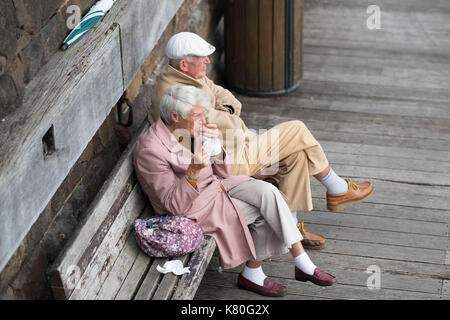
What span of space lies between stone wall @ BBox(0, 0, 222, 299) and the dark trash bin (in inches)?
66.4

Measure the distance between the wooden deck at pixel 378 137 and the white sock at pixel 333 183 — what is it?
0.24m

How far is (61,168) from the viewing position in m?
3.05

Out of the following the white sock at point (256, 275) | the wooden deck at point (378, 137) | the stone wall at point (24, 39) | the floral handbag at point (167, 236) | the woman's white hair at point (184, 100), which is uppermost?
the stone wall at point (24, 39)

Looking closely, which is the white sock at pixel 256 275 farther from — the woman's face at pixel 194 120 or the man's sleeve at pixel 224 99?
the man's sleeve at pixel 224 99

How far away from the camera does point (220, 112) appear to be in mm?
4180

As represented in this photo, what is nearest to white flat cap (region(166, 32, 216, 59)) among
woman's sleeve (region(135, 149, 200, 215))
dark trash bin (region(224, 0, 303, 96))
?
woman's sleeve (region(135, 149, 200, 215))

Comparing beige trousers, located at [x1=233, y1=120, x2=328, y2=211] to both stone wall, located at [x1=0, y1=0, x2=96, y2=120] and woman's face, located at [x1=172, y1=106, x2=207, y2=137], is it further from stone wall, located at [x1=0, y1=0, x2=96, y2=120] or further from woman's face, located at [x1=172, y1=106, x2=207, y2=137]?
stone wall, located at [x1=0, y1=0, x2=96, y2=120]

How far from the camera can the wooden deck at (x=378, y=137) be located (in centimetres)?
402

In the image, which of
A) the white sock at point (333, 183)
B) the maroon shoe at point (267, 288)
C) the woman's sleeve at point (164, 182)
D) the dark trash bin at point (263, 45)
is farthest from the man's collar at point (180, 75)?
the dark trash bin at point (263, 45)

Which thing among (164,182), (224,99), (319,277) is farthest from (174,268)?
(224,99)

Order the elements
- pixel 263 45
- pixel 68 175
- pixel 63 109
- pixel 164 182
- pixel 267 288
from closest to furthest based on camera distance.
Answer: pixel 63 109
pixel 164 182
pixel 68 175
pixel 267 288
pixel 263 45

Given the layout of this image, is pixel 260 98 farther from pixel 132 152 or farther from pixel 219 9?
pixel 132 152

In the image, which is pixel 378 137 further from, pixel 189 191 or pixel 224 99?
pixel 189 191

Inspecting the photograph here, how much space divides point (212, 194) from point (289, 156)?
2.09 feet
